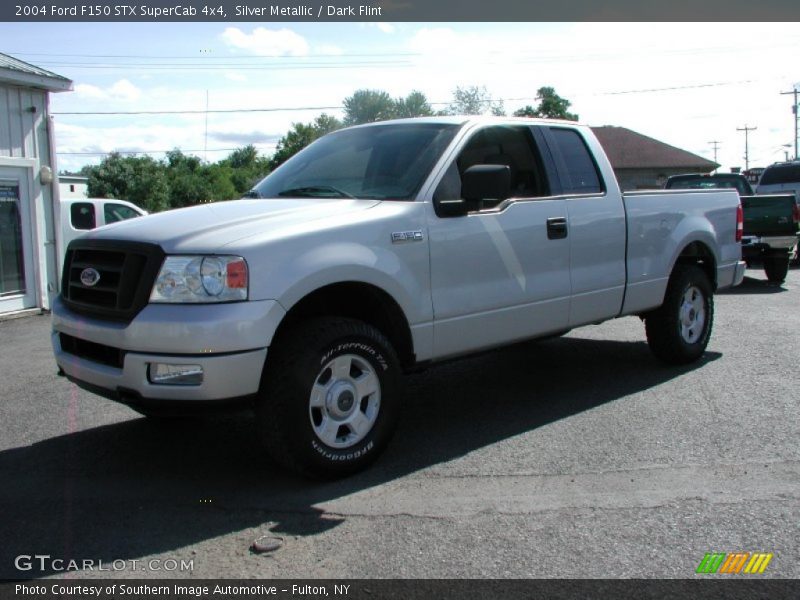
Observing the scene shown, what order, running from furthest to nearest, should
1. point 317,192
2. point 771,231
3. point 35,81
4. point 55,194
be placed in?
point 771,231 < point 55,194 < point 35,81 < point 317,192

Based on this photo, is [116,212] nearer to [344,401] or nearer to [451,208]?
[451,208]

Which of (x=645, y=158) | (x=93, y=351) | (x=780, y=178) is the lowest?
(x=93, y=351)

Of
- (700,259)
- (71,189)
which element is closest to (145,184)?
(71,189)

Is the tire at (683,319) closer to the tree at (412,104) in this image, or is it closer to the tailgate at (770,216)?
the tailgate at (770,216)

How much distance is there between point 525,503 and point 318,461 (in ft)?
3.63

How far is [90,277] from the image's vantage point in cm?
427

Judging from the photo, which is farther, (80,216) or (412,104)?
(412,104)

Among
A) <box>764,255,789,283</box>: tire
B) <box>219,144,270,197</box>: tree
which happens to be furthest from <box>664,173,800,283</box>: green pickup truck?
<box>219,144,270,197</box>: tree

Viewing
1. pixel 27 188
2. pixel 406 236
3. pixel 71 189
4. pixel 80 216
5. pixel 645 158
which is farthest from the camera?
pixel 645 158

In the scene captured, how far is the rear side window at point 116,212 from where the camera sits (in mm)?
15664

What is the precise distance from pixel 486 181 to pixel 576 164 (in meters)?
1.64

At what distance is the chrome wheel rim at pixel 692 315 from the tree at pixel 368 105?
145ft

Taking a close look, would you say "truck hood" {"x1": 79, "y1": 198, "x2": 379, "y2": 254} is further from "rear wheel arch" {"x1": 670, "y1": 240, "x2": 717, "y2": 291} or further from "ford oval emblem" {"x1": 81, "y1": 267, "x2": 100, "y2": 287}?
"rear wheel arch" {"x1": 670, "y1": 240, "x2": 717, "y2": 291}

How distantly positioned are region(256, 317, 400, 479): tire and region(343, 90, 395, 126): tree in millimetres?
46528
